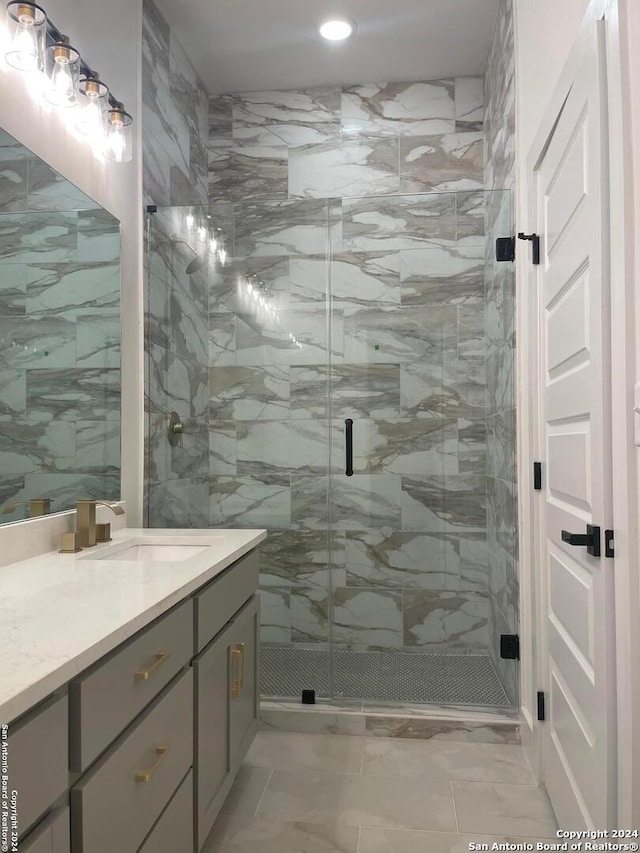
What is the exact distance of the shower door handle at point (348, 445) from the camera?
9.20 feet

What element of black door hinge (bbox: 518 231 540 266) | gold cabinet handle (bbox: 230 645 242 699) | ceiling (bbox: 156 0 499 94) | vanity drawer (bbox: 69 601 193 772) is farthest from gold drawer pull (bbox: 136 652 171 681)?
ceiling (bbox: 156 0 499 94)

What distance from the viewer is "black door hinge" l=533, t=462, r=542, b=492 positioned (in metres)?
2.11

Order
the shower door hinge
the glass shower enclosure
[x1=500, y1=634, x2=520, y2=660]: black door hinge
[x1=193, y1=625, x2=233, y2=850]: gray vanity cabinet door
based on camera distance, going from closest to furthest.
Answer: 1. [x1=193, y1=625, x2=233, y2=850]: gray vanity cabinet door
2. the shower door hinge
3. [x1=500, y1=634, x2=520, y2=660]: black door hinge
4. the glass shower enclosure

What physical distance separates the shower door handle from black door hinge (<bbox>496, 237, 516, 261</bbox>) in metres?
0.93

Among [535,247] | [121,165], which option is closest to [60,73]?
[121,165]

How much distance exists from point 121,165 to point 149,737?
2059mm

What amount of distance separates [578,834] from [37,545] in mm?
1618

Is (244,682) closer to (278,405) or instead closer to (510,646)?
(510,646)

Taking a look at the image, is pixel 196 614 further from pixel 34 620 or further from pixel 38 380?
pixel 38 380

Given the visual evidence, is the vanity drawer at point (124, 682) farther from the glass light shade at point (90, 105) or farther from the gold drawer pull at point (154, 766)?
the glass light shade at point (90, 105)

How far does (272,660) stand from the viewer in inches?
108

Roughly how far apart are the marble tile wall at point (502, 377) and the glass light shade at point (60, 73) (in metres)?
1.63

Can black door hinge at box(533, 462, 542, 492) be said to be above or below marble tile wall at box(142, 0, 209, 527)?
below

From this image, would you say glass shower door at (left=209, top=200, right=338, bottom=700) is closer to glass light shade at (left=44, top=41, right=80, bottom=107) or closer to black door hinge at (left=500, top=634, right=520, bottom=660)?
black door hinge at (left=500, top=634, right=520, bottom=660)
